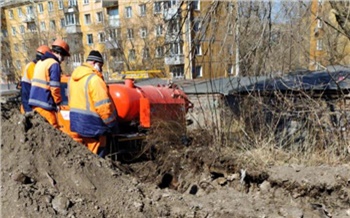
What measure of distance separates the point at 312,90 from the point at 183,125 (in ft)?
8.67

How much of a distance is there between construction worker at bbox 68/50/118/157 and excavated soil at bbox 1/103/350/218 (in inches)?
14.1

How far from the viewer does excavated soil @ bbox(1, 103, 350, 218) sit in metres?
2.89

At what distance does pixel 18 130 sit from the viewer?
12.0 feet

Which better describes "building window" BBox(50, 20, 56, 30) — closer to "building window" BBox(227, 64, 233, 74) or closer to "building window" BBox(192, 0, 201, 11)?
"building window" BBox(192, 0, 201, 11)

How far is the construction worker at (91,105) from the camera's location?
390 centimetres

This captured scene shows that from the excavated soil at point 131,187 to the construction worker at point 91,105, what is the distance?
358mm

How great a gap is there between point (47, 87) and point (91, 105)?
116 centimetres

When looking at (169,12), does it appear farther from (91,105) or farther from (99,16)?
(99,16)

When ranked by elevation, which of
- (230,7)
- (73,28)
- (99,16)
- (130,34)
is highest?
(99,16)

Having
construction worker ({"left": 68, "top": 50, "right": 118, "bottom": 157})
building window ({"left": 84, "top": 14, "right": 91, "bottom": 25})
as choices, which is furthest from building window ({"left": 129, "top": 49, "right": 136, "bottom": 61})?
construction worker ({"left": 68, "top": 50, "right": 118, "bottom": 157})

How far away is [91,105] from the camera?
3959 mm

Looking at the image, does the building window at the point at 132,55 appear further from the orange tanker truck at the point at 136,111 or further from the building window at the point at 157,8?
the orange tanker truck at the point at 136,111

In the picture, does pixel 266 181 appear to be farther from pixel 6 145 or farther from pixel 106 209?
pixel 6 145

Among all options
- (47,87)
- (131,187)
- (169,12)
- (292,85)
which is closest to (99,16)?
(169,12)
